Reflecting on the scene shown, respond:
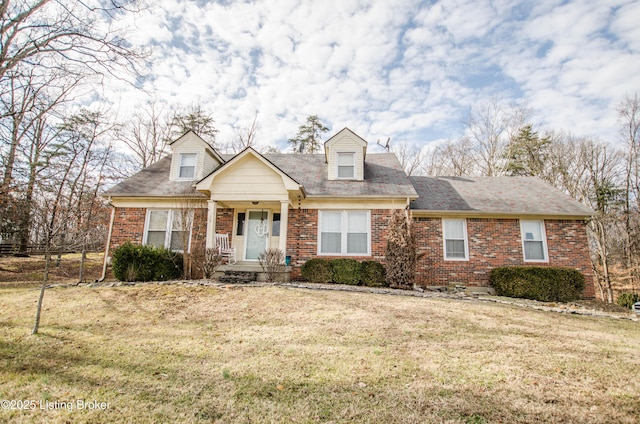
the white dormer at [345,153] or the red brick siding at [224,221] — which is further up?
the white dormer at [345,153]

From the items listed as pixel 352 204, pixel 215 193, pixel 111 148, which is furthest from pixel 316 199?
pixel 111 148

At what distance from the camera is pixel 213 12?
829cm

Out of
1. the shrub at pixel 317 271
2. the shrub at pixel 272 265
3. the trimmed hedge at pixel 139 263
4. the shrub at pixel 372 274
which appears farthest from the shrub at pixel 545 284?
the trimmed hedge at pixel 139 263

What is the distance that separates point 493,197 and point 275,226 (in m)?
8.96

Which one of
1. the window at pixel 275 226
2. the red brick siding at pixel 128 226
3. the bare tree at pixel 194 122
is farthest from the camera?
the bare tree at pixel 194 122

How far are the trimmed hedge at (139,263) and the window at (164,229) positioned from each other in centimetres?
154

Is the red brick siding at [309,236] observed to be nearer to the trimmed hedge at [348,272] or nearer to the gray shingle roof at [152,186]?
the trimmed hedge at [348,272]

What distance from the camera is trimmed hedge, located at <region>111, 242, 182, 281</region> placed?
32.7 ft

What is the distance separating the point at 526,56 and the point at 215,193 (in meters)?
11.8

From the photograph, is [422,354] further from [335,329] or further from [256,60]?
[256,60]

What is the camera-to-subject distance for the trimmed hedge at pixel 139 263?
393 inches

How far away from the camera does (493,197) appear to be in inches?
508

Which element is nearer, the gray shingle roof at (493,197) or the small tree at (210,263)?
the small tree at (210,263)

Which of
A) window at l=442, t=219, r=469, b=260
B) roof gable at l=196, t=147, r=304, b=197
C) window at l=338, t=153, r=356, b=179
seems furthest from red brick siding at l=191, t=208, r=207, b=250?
window at l=442, t=219, r=469, b=260
